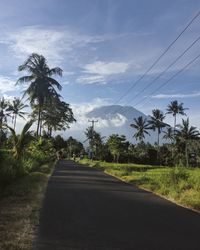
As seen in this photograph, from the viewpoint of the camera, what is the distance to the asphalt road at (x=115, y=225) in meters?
7.93

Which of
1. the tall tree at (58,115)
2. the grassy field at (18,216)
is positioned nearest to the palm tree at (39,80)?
the tall tree at (58,115)

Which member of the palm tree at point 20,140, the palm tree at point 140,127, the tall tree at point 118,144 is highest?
the palm tree at point 140,127

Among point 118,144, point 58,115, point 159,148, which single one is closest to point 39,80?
point 58,115

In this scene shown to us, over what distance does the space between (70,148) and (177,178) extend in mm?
97603

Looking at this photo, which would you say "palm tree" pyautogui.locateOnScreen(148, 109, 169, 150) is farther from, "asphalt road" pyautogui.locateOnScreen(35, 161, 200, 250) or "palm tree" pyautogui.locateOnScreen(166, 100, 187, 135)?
"asphalt road" pyautogui.locateOnScreen(35, 161, 200, 250)

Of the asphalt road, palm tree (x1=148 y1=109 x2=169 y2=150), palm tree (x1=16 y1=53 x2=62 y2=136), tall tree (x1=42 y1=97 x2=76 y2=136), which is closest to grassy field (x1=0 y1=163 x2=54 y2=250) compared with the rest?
the asphalt road

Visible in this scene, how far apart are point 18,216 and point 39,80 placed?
34.9 meters

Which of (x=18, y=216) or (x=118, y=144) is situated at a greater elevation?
(x=118, y=144)

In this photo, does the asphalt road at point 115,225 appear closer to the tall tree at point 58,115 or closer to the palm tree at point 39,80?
the palm tree at point 39,80

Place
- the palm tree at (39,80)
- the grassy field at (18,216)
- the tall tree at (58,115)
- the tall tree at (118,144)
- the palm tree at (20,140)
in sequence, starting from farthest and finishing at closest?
the tall tree at (118,144) → the tall tree at (58,115) → the palm tree at (39,80) → the palm tree at (20,140) → the grassy field at (18,216)

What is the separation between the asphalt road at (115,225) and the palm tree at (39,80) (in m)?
30.2

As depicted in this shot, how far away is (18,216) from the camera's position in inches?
408

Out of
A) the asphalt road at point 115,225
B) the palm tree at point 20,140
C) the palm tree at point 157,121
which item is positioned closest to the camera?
the asphalt road at point 115,225

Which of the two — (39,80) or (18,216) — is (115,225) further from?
(39,80)
